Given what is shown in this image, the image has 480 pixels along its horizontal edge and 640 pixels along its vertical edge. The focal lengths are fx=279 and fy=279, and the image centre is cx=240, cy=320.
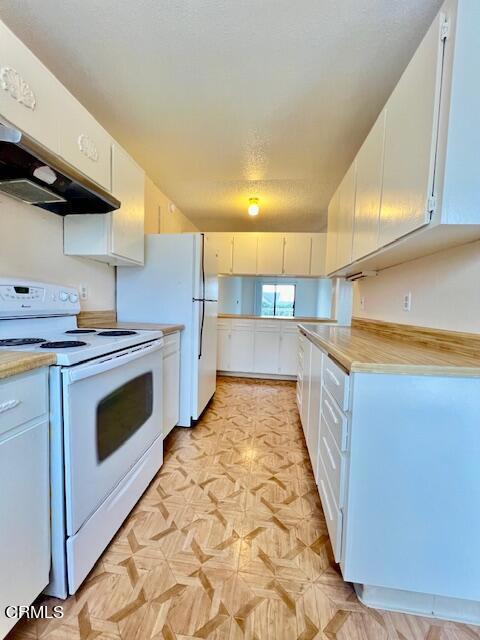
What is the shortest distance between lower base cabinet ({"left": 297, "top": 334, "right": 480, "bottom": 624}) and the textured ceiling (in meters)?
1.53

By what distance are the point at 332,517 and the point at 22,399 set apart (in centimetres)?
125

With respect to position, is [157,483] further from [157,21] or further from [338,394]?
[157,21]

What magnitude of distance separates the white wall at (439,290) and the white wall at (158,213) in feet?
7.67

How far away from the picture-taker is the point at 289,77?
1.52 meters

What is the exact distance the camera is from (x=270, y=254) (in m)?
4.13

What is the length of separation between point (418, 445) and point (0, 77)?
197 centimetres

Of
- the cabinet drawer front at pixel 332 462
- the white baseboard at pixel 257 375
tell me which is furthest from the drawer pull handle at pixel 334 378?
the white baseboard at pixel 257 375

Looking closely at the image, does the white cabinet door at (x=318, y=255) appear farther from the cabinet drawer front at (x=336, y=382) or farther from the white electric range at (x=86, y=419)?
the white electric range at (x=86, y=419)

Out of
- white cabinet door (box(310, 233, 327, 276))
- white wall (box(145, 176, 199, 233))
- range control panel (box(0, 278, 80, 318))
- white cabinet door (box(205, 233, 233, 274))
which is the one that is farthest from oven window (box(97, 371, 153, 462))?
white cabinet door (box(310, 233, 327, 276))

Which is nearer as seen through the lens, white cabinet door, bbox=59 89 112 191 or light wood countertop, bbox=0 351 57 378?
light wood countertop, bbox=0 351 57 378

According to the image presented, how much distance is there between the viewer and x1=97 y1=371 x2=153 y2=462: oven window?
1174 mm

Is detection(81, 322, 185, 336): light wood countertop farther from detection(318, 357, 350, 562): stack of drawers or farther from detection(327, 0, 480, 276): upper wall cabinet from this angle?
detection(327, 0, 480, 276): upper wall cabinet

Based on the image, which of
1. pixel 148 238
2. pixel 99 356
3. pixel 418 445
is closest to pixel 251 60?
pixel 148 238

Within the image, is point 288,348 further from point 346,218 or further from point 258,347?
point 346,218
